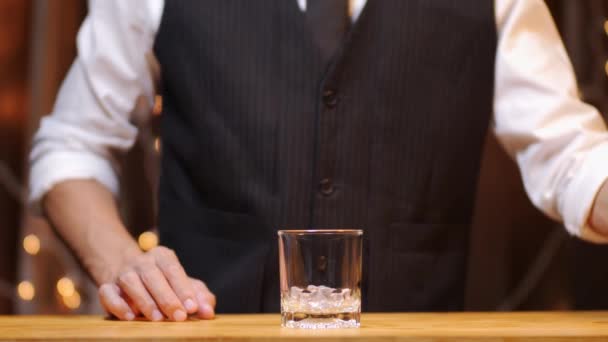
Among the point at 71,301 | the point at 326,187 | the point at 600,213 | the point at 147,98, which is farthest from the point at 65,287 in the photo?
the point at 600,213

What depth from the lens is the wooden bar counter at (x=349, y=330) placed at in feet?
2.66

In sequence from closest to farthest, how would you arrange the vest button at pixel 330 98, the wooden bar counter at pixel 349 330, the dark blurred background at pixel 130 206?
1. the wooden bar counter at pixel 349 330
2. the vest button at pixel 330 98
3. the dark blurred background at pixel 130 206

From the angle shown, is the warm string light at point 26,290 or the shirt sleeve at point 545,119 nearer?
the shirt sleeve at point 545,119

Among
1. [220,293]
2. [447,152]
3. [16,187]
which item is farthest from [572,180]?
[16,187]

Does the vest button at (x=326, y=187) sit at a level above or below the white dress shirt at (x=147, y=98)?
below

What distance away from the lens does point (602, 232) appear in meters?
1.35

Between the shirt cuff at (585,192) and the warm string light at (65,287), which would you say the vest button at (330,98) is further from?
the warm string light at (65,287)

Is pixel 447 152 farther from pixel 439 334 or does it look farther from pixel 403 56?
pixel 439 334

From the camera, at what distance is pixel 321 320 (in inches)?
36.0

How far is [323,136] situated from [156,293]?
0.51 m

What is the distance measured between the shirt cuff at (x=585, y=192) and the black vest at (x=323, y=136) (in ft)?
0.83

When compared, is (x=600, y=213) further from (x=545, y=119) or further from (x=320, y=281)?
(x=320, y=281)

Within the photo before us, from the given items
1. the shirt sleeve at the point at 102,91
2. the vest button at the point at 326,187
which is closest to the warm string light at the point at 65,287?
the shirt sleeve at the point at 102,91

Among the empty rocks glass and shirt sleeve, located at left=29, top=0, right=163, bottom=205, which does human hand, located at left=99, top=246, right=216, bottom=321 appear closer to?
the empty rocks glass
